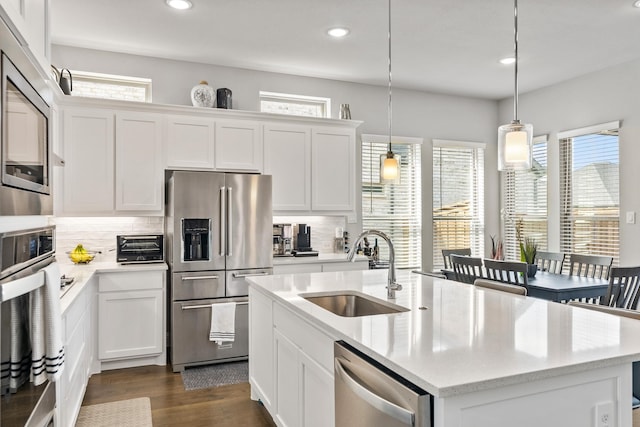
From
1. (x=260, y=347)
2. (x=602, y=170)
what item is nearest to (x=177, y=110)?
(x=260, y=347)

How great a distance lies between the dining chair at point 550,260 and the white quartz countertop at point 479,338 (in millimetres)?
2429

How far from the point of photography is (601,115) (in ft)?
15.8

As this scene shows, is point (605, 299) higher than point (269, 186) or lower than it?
lower

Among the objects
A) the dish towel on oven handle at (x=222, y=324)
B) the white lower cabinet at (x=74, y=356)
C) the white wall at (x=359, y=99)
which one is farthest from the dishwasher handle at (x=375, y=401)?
the white wall at (x=359, y=99)

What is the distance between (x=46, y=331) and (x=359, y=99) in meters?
4.57

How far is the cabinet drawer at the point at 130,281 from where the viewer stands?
378cm

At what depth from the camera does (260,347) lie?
295cm

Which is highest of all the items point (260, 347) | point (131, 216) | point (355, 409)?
point (131, 216)

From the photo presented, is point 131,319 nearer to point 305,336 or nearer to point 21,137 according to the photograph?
point 305,336

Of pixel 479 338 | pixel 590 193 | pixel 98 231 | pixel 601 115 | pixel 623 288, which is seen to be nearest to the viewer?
pixel 479 338

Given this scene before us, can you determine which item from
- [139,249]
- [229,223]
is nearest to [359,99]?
[229,223]

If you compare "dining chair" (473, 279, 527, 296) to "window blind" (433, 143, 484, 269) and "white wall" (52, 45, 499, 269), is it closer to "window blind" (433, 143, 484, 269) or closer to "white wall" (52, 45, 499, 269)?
"white wall" (52, 45, 499, 269)

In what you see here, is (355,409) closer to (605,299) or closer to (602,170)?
(605,299)

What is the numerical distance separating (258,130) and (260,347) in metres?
2.36
